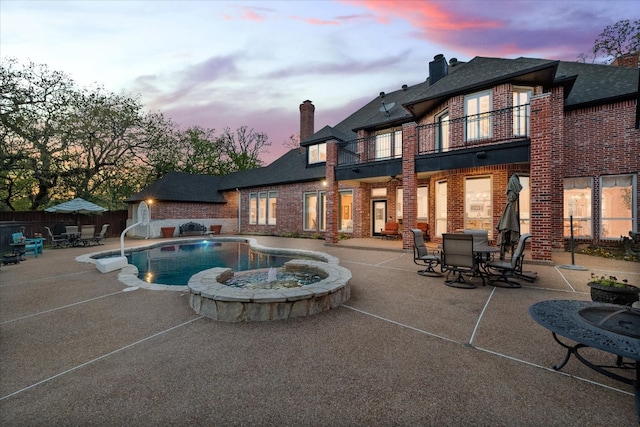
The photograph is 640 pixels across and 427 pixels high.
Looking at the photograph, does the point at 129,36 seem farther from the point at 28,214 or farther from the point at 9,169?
the point at 9,169

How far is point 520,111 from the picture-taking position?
9.50m

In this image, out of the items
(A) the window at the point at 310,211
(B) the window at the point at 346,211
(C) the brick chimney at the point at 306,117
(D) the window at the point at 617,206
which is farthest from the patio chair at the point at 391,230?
(C) the brick chimney at the point at 306,117

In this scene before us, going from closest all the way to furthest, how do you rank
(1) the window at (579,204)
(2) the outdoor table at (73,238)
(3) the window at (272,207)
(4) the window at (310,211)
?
(1) the window at (579,204)
(2) the outdoor table at (73,238)
(4) the window at (310,211)
(3) the window at (272,207)

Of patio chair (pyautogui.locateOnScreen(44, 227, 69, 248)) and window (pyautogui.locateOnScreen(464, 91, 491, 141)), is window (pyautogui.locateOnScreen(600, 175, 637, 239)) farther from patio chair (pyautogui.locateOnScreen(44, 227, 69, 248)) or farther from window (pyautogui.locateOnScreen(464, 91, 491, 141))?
patio chair (pyautogui.locateOnScreen(44, 227, 69, 248))

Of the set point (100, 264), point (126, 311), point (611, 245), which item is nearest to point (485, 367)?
point (126, 311)

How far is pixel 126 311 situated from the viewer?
4.30 m

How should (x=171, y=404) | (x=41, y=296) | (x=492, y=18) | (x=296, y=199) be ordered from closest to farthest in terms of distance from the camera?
(x=171, y=404), (x=41, y=296), (x=492, y=18), (x=296, y=199)

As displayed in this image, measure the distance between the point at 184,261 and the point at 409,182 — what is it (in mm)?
9472

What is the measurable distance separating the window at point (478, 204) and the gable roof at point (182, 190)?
1761cm

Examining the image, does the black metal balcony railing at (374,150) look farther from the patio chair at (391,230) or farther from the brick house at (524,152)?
the patio chair at (391,230)

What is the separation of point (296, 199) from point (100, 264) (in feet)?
37.7

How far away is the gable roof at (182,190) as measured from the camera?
1798 cm

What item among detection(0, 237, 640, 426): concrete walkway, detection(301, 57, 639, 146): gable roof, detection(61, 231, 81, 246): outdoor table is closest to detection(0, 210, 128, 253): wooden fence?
detection(61, 231, 81, 246): outdoor table

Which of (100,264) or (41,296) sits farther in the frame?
(100,264)
